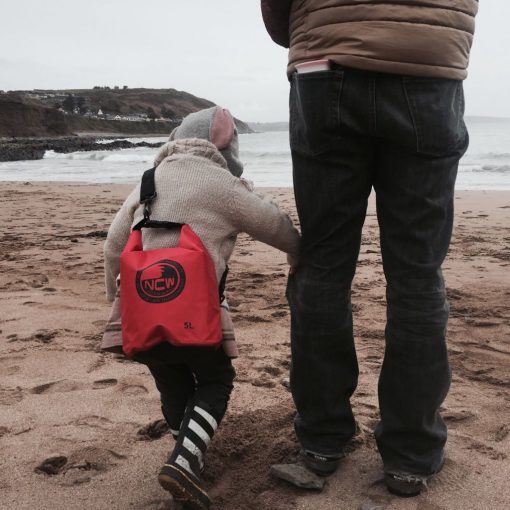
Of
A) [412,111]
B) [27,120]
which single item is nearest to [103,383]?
[412,111]

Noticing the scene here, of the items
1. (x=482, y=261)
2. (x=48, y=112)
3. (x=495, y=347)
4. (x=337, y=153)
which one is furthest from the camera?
(x=48, y=112)

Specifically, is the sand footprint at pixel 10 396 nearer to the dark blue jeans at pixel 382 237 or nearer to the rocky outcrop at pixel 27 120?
the dark blue jeans at pixel 382 237

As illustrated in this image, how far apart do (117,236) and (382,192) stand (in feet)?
2.82

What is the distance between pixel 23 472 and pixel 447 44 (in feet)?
5.86

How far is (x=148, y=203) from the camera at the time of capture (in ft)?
6.04

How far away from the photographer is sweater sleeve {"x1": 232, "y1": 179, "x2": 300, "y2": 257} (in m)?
1.86

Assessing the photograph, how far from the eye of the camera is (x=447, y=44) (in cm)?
160

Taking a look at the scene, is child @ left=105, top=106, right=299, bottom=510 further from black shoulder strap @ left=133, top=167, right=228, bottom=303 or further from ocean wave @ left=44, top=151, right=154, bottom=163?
ocean wave @ left=44, top=151, right=154, bottom=163

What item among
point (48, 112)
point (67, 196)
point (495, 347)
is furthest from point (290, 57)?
point (48, 112)

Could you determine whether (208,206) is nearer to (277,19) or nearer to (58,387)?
(277,19)

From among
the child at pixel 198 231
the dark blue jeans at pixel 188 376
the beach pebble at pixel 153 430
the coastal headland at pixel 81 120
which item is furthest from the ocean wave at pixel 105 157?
the dark blue jeans at pixel 188 376

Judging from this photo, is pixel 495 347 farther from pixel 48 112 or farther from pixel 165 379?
pixel 48 112

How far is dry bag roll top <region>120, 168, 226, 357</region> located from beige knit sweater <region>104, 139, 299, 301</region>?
9 centimetres

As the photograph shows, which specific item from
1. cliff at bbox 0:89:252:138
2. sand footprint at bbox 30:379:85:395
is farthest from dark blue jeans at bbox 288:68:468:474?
cliff at bbox 0:89:252:138
